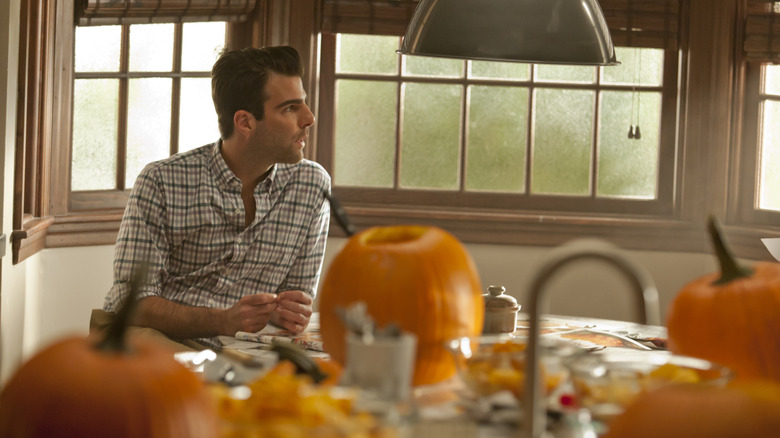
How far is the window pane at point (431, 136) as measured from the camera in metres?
3.54

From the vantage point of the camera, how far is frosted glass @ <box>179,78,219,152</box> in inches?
133

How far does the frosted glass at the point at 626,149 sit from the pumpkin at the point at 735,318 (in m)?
2.19

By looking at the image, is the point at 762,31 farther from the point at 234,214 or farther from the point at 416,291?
the point at 416,291

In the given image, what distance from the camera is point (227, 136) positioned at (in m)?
2.71

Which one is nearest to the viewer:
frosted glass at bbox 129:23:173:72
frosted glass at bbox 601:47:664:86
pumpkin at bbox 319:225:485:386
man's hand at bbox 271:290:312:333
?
pumpkin at bbox 319:225:485:386

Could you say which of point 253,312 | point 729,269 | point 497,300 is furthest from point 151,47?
point 729,269

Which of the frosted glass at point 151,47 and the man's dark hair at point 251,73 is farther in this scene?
the frosted glass at point 151,47

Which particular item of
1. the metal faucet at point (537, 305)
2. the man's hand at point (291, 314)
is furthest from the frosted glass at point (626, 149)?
the metal faucet at point (537, 305)

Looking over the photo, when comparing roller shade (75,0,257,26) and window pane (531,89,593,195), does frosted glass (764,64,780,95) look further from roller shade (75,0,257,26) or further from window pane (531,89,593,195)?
roller shade (75,0,257,26)

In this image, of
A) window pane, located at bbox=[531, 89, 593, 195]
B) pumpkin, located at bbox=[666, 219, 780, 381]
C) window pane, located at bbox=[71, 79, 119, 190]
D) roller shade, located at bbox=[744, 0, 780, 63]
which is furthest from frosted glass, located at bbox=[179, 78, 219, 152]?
pumpkin, located at bbox=[666, 219, 780, 381]

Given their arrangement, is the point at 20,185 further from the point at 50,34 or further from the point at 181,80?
the point at 181,80

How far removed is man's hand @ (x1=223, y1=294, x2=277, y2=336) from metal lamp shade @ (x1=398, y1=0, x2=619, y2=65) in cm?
61

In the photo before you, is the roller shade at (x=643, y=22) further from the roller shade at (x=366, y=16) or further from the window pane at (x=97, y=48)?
the window pane at (x=97, y=48)

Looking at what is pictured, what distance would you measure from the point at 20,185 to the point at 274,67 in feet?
2.55
